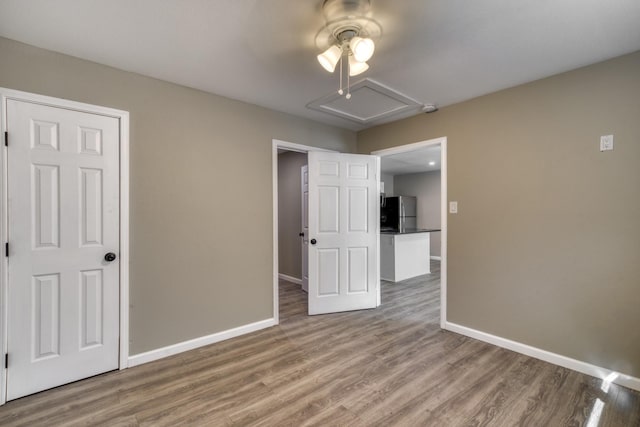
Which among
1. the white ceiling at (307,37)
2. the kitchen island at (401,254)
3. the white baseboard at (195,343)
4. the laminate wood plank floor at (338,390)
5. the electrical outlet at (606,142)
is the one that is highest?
the white ceiling at (307,37)

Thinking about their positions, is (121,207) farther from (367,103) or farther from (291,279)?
(291,279)

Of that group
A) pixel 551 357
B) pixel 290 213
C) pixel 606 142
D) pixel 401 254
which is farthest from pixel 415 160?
pixel 551 357

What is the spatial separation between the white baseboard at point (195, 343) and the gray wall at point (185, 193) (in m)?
0.05

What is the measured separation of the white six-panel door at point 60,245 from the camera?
1.98m

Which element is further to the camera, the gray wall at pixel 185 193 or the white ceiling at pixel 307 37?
the gray wall at pixel 185 193

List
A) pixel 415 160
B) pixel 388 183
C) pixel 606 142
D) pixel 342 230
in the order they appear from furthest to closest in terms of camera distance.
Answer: pixel 388 183 < pixel 415 160 < pixel 342 230 < pixel 606 142

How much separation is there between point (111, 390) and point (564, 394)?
10.8ft

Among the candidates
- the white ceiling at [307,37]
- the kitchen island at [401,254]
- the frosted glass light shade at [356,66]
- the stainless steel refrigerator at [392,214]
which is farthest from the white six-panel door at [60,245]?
the stainless steel refrigerator at [392,214]

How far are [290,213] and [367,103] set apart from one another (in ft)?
8.48

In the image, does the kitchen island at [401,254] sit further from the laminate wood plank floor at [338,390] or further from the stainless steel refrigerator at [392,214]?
the laminate wood plank floor at [338,390]

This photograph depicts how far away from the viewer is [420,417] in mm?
1803

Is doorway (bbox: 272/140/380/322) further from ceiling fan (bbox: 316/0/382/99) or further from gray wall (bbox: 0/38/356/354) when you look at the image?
ceiling fan (bbox: 316/0/382/99)

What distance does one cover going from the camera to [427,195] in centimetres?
802

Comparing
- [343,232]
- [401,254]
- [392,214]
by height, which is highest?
[392,214]
